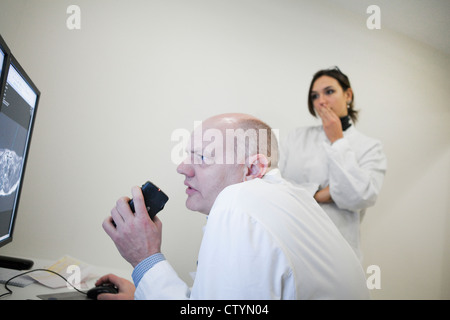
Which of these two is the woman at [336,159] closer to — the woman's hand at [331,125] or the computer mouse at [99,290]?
the woman's hand at [331,125]

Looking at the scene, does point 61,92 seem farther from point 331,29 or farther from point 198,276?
point 331,29

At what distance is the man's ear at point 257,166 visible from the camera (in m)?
0.98

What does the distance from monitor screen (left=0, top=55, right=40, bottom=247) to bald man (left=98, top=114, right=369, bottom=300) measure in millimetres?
408

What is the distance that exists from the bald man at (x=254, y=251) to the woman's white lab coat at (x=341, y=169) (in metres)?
0.85

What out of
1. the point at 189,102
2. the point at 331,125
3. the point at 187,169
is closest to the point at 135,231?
the point at 187,169

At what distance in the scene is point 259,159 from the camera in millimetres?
979

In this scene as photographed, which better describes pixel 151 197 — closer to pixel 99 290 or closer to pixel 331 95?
pixel 99 290

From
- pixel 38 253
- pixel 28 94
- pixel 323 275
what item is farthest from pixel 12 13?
pixel 323 275

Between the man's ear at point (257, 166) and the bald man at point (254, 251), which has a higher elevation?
the man's ear at point (257, 166)

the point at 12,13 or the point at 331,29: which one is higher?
the point at 331,29

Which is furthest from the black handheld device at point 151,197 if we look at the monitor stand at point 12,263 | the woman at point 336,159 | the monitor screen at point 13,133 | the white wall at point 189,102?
the woman at point 336,159

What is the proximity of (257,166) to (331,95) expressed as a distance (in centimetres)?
119

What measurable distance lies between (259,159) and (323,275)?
0.42 meters

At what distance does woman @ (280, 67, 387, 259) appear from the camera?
1.65m
